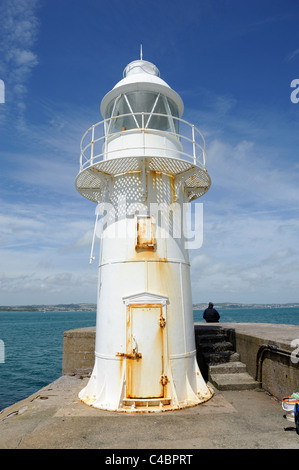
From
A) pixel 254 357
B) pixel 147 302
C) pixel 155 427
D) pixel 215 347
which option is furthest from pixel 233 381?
pixel 147 302

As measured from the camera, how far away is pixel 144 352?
8.14m

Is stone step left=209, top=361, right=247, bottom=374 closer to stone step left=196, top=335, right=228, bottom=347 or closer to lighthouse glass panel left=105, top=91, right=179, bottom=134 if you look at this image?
stone step left=196, top=335, right=228, bottom=347

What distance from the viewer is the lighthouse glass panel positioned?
9.95 m

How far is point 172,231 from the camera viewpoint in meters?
9.21

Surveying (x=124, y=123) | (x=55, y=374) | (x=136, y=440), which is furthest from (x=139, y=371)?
(x=55, y=374)

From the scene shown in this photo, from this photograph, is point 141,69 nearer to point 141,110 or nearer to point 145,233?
point 141,110

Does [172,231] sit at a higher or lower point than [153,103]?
lower

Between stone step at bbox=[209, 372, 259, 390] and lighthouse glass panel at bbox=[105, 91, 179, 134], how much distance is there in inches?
314

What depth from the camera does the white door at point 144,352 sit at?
8.02 meters

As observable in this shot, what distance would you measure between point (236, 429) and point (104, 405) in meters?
3.35

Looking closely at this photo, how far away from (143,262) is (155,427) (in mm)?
3888

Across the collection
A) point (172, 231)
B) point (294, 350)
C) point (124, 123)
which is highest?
point (124, 123)
